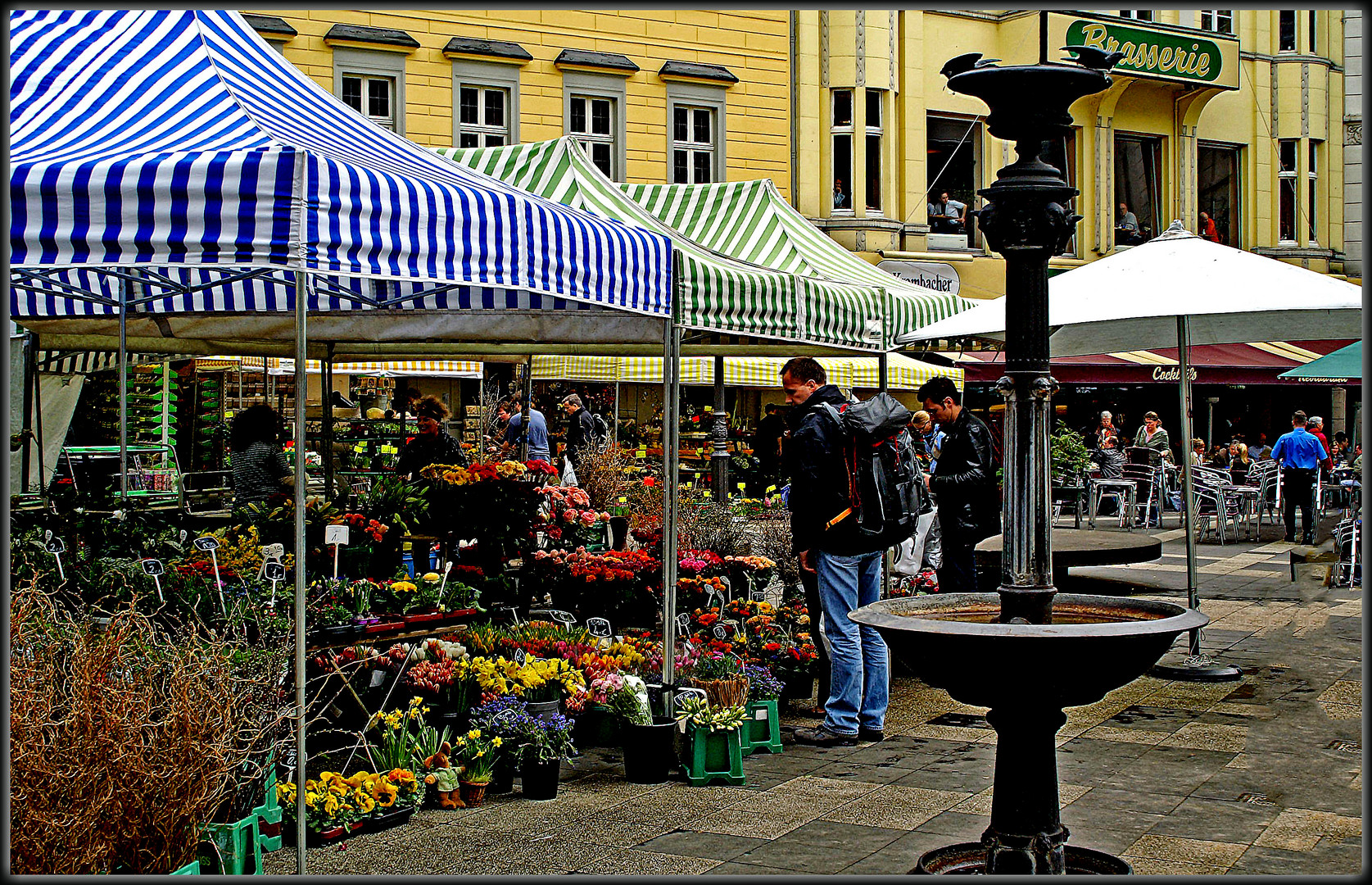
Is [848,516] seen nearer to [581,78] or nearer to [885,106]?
[581,78]

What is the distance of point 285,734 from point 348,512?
3.11 metres

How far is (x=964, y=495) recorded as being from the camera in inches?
351

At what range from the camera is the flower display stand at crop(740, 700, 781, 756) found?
7.42m

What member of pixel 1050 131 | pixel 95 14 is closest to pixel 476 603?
pixel 95 14

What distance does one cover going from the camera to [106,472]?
1415 cm

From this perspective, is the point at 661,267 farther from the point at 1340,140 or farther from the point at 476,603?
the point at 1340,140

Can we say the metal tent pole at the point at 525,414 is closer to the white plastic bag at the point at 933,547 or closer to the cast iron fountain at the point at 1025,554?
the white plastic bag at the point at 933,547

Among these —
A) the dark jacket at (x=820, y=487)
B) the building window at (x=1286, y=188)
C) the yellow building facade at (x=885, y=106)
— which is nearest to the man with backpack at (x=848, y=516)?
the dark jacket at (x=820, y=487)

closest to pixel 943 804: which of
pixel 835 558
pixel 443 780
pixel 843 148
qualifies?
pixel 835 558

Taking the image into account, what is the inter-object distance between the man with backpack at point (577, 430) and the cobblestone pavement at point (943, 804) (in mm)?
9726

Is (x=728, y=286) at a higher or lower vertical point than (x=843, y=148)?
lower

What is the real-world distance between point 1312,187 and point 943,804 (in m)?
31.3

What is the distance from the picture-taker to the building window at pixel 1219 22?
3144cm

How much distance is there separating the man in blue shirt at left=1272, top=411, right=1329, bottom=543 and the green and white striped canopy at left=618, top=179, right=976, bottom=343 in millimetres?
9453
